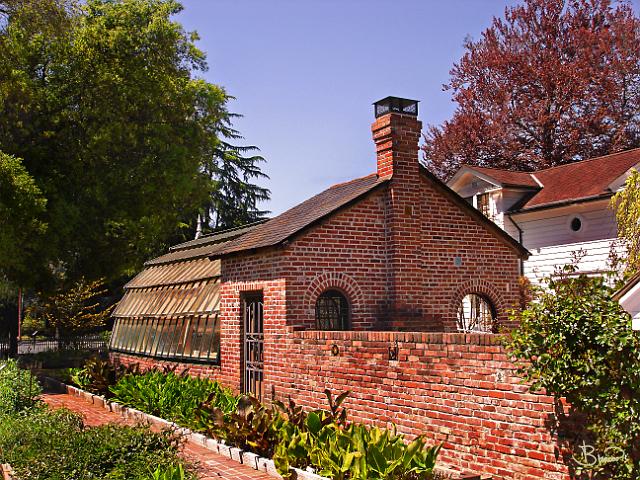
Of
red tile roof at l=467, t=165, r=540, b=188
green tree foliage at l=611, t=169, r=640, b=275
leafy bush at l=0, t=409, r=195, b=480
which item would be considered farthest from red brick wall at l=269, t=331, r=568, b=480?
red tile roof at l=467, t=165, r=540, b=188

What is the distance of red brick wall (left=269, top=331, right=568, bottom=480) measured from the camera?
26.5ft

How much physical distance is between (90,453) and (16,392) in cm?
539

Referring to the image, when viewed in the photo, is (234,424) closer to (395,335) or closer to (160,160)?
(395,335)

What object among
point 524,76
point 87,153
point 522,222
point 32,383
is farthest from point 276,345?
point 524,76

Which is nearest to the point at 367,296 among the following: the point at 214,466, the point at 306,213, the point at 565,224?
the point at 306,213

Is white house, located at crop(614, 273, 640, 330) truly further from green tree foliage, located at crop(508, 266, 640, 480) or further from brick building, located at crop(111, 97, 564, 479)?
brick building, located at crop(111, 97, 564, 479)

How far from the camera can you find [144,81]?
76.9 ft

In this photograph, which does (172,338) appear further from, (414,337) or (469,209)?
(414,337)

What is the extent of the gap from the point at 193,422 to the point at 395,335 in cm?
Answer: 430

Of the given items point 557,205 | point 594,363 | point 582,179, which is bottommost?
point 594,363

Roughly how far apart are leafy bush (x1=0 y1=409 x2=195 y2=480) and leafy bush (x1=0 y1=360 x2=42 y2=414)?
268 cm

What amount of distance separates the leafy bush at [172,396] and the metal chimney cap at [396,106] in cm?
Answer: 669

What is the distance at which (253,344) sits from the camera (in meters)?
14.6

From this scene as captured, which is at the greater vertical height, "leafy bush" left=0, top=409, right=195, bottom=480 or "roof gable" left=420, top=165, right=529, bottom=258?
"roof gable" left=420, top=165, right=529, bottom=258
